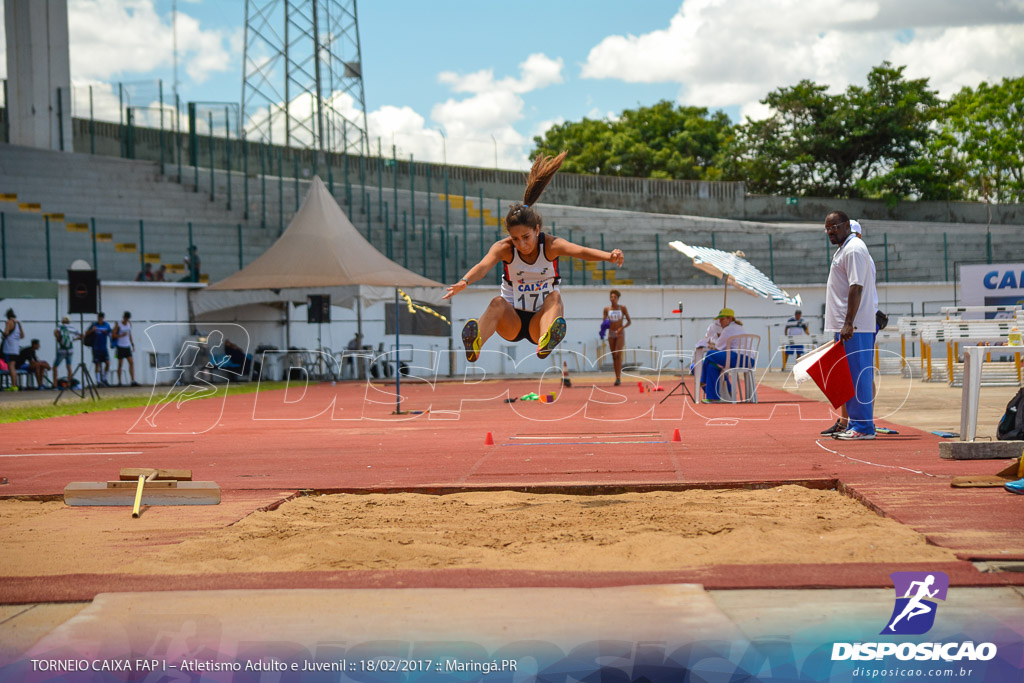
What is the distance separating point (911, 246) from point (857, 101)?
17.2 metres

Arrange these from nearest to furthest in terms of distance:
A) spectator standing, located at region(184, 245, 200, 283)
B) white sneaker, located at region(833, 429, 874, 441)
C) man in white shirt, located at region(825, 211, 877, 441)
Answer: man in white shirt, located at region(825, 211, 877, 441)
white sneaker, located at region(833, 429, 874, 441)
spectator standing, located at region(184, 245, 200, 283)

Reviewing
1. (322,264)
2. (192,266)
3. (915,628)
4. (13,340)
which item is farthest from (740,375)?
(192,266)

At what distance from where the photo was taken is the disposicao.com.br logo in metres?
3.22

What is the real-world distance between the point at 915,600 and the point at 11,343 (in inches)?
809

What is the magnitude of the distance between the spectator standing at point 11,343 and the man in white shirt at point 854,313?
17.2 metres

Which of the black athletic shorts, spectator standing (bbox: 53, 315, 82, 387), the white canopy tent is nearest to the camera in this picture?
the black athletic shorts

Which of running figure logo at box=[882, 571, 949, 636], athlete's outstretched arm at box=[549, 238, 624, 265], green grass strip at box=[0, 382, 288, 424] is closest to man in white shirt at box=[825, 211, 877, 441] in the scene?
athlete's outstretched arm at box=[549, 238, 624, 265]

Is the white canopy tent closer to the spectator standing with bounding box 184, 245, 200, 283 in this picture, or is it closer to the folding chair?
the spectator standing with bounding box 184, 245, 200, 283

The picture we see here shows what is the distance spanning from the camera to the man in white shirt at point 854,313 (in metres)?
8.80

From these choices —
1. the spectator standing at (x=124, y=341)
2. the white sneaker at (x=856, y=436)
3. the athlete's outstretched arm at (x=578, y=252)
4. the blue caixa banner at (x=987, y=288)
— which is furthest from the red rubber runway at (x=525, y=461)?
the blue caixa banner at (x=987, y=288)

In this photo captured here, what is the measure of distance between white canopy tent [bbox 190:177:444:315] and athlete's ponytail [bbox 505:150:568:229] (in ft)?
40.0

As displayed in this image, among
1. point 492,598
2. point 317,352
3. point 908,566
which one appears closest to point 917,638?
point 908,566

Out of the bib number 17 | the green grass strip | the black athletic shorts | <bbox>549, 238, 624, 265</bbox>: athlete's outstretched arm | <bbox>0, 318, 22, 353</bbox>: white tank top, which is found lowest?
the green grass strip

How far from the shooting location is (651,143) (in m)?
57.4
